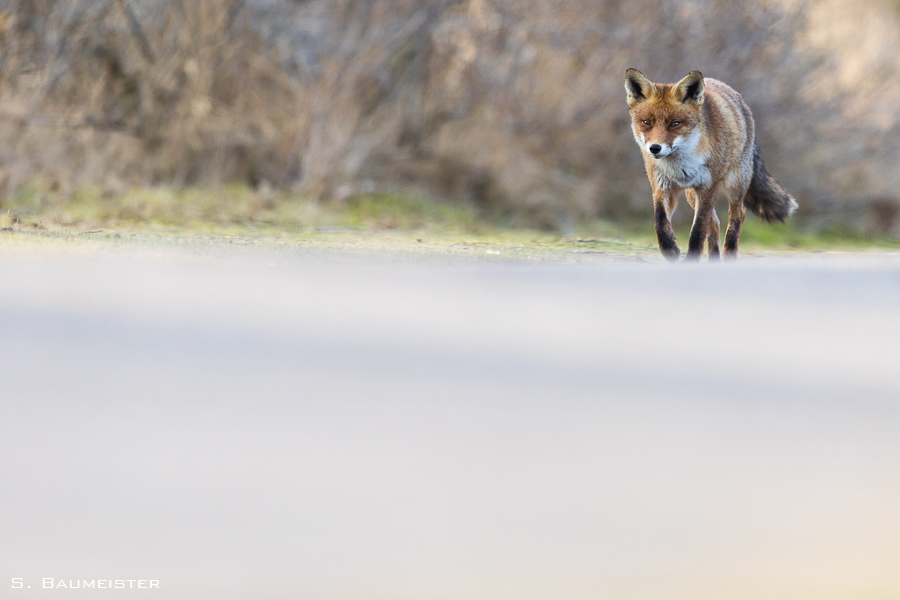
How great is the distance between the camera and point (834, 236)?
11.4 metres

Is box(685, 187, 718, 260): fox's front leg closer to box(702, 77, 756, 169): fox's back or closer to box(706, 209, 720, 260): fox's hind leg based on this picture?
box(702, 77, 756, 169): fox's back

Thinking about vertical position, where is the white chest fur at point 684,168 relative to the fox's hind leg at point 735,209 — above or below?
above

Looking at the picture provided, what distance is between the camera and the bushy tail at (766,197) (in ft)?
15.5

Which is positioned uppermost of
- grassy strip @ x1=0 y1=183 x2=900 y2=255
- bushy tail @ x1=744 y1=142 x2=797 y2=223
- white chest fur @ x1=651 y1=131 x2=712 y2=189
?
white chest fur @ x1=651 y1=131 x2=712 y2=189

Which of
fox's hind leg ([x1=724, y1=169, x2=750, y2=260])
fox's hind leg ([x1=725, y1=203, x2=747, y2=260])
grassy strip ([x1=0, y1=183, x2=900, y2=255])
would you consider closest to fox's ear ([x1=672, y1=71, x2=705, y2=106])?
fox's hind leg ([x1=724, y1=169, x2=750, y2=260])

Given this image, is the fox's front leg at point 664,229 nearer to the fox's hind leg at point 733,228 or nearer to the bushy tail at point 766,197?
the fox's hind leg at point 733,228

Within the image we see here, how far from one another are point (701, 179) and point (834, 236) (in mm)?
8184

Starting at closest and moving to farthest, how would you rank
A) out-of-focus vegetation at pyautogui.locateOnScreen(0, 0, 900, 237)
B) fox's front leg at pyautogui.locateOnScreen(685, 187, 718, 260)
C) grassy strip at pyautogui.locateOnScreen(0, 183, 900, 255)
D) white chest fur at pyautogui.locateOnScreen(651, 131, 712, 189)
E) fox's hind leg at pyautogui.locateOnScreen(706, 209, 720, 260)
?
1. white chest fur at pyautogui.locateOnScreen(651, 131, 712, 189)
2. fox's front leg at pyautogui.locateOnScreen(685, 187, 718, 260)
3. fox's hind leg at pyautogui.locateOnScreen(706, 209, 720, 260)
4. grassy strip at pyautogui.locateOnScreen(0, 183, 900, 255)
5. out-of-focus vegetation at pyautogui.locateOnScreen(0, 0, 900, 237)

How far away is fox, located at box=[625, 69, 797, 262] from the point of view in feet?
12.5

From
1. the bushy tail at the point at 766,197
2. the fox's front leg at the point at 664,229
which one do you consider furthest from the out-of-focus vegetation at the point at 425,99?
the fox's front leg at the point at 664,229

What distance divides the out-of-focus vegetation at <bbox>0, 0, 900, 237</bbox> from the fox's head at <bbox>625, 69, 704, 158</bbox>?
6.60m

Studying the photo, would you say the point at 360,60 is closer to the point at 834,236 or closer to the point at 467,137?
the point at 467,137

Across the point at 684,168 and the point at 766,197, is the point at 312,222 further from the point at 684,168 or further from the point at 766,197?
the point at 684,168

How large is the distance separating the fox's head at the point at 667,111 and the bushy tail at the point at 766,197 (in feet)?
3.25
